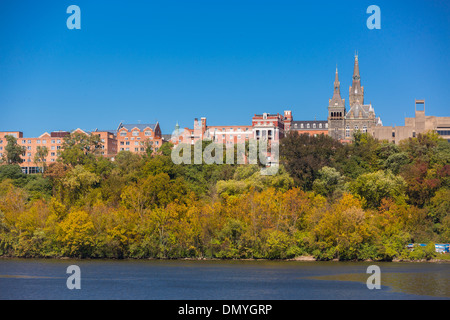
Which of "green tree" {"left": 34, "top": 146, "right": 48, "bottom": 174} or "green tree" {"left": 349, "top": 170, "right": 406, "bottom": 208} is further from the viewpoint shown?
"green tree" {"left": 34, "top": 146, "right": 48, "bottom": 174}

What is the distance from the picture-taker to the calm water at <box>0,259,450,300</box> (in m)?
45.2

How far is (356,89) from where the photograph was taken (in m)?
193

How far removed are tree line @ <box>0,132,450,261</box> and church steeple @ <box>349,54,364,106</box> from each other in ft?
341

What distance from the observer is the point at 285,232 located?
69688mm

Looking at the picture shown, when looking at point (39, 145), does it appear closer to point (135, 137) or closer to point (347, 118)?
point (135, 137)

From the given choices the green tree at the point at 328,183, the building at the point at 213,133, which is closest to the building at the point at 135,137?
the building at the point at 213,133

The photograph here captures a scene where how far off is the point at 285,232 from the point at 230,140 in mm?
79193

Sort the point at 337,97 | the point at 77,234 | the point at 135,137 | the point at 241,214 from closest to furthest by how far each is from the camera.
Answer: the point at 77,234, the point at 241,214, the point at 135,137, the point at 337,97

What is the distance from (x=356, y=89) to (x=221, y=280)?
149 m

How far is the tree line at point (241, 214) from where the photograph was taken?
226 ft

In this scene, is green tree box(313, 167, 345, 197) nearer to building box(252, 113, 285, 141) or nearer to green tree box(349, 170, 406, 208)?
green tree box(349, 170, 406, 208)
